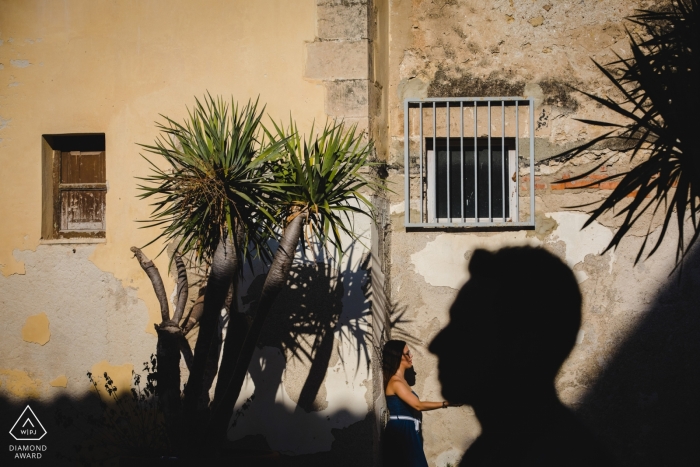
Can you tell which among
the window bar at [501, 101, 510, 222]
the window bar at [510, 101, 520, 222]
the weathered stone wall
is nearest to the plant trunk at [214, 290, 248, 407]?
the weathered stone wall

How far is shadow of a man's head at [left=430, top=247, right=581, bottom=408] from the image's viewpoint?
571cm

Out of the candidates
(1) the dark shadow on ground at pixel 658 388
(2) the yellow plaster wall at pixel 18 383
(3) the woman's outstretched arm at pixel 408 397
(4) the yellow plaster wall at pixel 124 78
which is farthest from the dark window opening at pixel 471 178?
(2) the yellow plaster wall at pixel 18 383

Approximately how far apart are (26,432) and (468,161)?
12.8 feet

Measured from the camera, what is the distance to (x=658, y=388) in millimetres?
5605

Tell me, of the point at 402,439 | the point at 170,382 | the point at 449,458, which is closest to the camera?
the point at 170,382

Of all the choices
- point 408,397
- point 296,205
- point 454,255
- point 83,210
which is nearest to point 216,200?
point 296,205

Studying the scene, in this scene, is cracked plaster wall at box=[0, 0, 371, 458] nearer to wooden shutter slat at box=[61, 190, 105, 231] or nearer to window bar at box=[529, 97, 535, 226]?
wooden shutter slat at box=[61, 190, 105, 231]

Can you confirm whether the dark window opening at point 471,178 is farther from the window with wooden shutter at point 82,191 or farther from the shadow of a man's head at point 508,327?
the window with wooden shutter at point 82,191

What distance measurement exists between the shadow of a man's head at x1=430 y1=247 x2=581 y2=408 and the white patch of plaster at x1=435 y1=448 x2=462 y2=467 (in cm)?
40

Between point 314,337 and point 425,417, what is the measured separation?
1242mm

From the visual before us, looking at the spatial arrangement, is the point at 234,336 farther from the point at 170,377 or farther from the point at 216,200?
the point at 216,200

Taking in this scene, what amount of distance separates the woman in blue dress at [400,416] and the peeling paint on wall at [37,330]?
2511 millimetres

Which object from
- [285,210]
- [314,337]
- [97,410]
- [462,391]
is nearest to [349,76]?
[285,210]

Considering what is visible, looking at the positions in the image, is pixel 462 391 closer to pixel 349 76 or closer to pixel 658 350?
pixel 658 350
